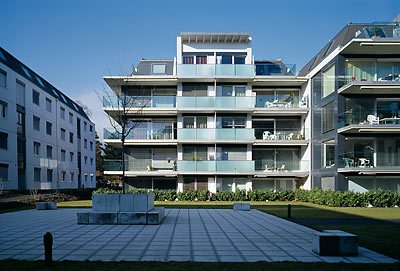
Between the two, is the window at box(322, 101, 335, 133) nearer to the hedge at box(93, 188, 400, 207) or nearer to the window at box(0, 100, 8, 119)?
the hedge at box(93, 188, 400, 207)

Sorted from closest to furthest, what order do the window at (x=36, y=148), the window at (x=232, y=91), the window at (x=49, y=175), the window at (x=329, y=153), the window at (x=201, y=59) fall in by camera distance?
the window at (x=329, y=153) < the window at (x=232, y=91) < the window at (x=201, y=59) < the window at (x=36, y=148) < the window at (x=49, y=175)

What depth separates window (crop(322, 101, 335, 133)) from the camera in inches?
868

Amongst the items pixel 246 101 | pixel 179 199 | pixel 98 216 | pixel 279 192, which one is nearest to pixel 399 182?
pixel 279 192

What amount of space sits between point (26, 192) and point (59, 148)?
14558 millimetres

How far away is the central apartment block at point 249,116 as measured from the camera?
841 inches

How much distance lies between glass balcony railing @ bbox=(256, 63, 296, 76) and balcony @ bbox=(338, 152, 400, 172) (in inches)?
388

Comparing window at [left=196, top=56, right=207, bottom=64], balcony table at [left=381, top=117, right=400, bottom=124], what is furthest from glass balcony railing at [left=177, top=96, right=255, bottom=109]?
balcony table at [left=381, top=117, right=400, bottom=124]

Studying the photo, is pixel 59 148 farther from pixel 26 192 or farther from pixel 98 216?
pixel 98 216

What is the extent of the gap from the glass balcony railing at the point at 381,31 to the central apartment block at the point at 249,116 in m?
0.07

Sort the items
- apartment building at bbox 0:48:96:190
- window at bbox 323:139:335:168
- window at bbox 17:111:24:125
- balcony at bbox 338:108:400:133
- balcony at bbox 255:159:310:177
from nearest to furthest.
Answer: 1. balcony at bbox 338:108:400:133
2. window at bbox 323:139:335:168
3. balcony at bbox 255:159:310:177
4. apartment building at bbox 0:48:96:190
5. window at bbox 17:111:24:125

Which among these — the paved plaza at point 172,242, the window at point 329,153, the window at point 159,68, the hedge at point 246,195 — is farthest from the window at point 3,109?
the window at point 329,153

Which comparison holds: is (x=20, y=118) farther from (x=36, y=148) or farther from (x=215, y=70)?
(x=215, y=70)

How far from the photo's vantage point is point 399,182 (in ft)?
70.7

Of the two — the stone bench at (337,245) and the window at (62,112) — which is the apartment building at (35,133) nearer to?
the window at (62,112)
